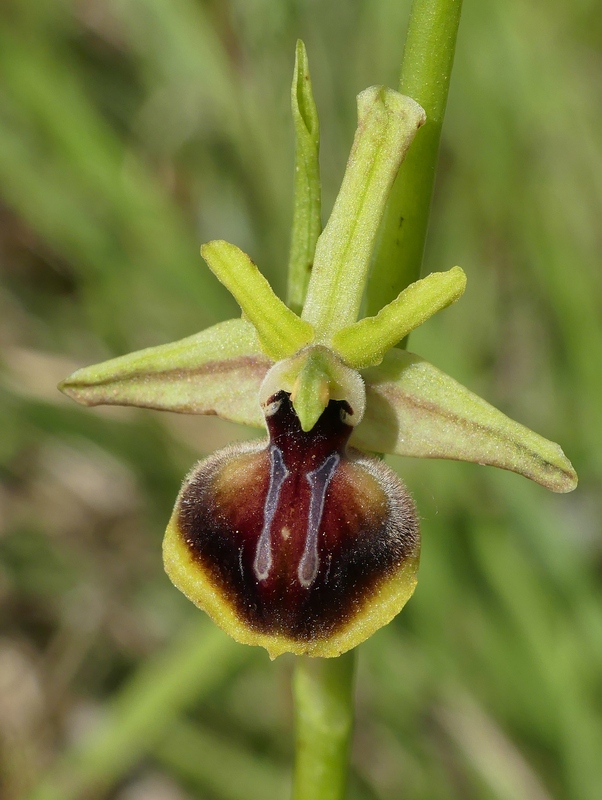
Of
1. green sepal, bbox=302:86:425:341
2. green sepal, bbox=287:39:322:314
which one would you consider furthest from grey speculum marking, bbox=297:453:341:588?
green sepal, bbox=287:39:322:314

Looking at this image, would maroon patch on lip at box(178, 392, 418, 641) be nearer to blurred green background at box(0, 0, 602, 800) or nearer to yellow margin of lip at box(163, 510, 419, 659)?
yellow margin of lip at box(163, 510, 419, 659)

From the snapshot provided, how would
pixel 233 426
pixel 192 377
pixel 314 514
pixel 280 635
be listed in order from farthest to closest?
pixel 233 426, pixel 192 377, pixel 314 514, pixel 280 635

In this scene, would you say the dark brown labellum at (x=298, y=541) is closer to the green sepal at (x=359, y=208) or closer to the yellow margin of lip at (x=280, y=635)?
the yellow margin of lip at (x=280, y=635)

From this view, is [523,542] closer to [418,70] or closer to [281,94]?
[281,94]

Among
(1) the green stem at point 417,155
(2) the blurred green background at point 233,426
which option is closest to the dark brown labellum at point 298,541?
(1) the green stem at point 417,155

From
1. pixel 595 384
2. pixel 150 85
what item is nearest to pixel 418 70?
pixel 595 384

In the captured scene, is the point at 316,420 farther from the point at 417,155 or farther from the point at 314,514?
the point at 417,155

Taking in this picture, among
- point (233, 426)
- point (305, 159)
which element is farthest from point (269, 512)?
point (233, 426)
